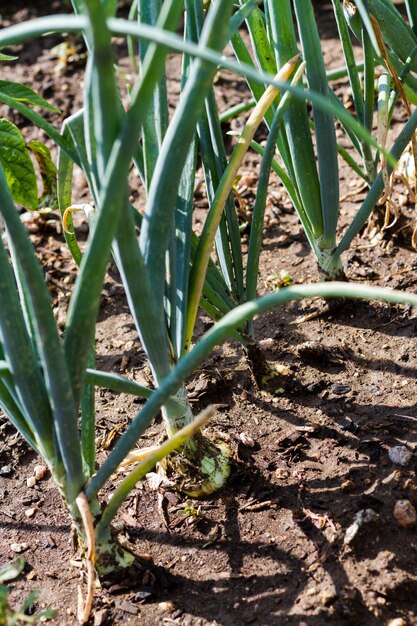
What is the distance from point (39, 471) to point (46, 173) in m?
0.90

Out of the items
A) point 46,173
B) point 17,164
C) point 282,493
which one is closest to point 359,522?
point 282,493

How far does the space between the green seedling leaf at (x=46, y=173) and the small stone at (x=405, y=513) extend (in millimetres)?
1216

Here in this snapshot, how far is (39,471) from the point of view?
1606mm

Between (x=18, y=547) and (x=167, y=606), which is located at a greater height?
(x=18, y=547)

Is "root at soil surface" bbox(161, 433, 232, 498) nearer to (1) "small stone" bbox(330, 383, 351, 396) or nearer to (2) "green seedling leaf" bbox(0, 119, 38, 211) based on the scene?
(1) "small stone" bbox(330, 383, 351, 396)

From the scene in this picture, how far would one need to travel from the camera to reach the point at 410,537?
129cm

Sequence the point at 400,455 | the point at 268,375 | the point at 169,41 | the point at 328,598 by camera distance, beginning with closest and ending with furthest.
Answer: the point at 169,41 < the point at 328,598 < the point at 400,455 < the point at 268,375

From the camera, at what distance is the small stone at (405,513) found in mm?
1298

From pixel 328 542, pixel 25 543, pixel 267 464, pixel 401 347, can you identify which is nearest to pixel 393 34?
pixel 401 347

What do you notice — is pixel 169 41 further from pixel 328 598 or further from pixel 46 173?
pixel 46 173

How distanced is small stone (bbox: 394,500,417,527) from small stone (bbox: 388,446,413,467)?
0.36 ft

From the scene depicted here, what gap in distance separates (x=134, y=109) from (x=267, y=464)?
84cm

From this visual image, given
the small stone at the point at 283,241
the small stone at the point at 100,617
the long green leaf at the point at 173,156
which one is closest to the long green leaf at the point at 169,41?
the long green leaf at the point at 173,156

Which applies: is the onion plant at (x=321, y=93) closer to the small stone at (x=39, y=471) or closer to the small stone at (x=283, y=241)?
the small stone at (x=283, y=241)
